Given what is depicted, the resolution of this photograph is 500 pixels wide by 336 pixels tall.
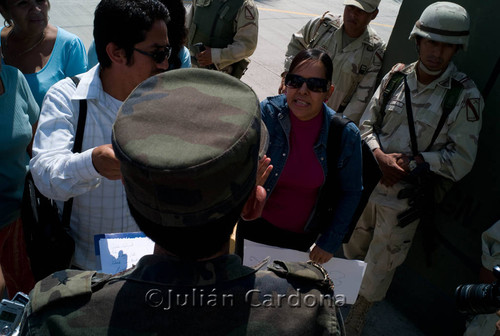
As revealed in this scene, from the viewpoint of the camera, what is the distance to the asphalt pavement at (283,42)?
10.6 ft

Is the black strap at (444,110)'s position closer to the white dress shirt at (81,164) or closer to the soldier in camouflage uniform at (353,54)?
the soldier in camouflage uniform at (353,54)

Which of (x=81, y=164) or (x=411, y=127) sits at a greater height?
(x=81, y=164)

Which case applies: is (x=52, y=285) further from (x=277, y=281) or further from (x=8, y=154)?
(x=8, y=154)

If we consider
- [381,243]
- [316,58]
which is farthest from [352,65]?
[381,243]

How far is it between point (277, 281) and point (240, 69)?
3.44 metres

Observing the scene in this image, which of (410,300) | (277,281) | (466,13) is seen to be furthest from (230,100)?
(410,300)

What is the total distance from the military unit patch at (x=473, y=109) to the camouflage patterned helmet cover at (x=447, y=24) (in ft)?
1.08

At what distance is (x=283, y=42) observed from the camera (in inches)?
354

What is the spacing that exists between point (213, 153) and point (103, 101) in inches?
43.8

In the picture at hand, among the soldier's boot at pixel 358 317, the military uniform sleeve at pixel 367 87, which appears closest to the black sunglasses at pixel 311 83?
the military uniform sleeve at pixel 367 87

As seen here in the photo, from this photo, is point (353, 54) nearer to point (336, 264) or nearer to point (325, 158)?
point (325, 158)

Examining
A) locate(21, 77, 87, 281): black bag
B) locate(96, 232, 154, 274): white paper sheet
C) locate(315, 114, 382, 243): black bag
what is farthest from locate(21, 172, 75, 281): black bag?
locate(315, 114, 382, 243): black bag

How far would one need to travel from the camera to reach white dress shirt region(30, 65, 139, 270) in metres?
1.58

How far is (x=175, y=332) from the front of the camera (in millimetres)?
945
